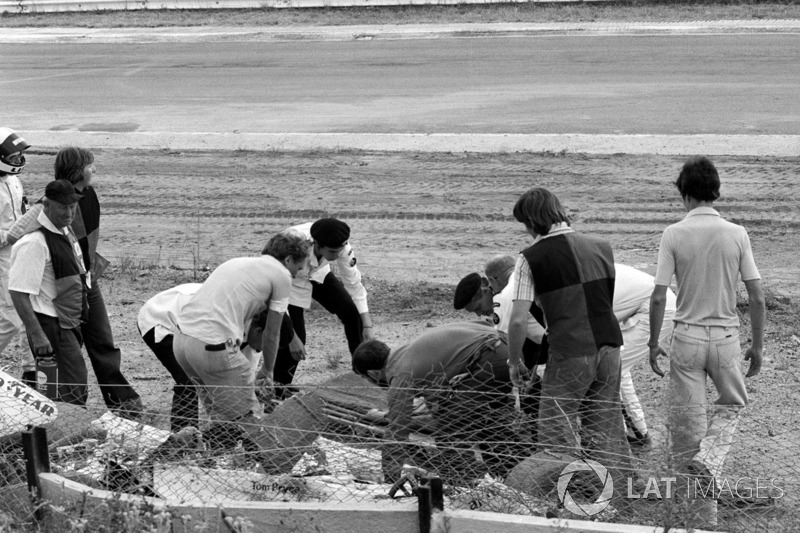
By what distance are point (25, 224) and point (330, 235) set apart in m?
1.84

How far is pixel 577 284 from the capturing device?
525cm

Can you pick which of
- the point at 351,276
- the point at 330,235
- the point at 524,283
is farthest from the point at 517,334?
the point at 351,276

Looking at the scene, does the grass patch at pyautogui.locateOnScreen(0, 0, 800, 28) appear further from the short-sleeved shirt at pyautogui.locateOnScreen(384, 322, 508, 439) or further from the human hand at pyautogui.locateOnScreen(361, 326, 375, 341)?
the short-sleeved shirt at pyautogui.locateOnScreen(384, 322, 508, 439)

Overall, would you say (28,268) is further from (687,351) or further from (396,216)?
(396,216)

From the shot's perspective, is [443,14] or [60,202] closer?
[60,202]

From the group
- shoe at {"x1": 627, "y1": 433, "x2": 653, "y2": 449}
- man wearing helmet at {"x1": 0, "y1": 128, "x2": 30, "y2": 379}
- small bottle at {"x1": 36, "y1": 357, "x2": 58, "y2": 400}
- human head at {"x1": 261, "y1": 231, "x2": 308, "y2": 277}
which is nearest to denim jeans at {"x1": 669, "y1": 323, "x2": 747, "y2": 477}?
shoe at {"x1": 627, "y1": 433, "x2": 653, "y2": 449}

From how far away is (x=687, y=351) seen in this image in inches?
213

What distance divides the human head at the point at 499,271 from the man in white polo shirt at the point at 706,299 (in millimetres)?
1043

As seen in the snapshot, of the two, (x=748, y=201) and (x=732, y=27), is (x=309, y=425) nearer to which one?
(x=748, y=201)

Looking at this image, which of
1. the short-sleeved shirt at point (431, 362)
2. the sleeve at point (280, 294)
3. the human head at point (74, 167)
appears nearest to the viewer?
the short-sleeved shirt at point (431, 362)

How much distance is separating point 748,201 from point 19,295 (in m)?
7.83

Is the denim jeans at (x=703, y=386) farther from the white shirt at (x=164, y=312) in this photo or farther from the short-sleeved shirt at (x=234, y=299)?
the white shirt at (x=164, y=312)

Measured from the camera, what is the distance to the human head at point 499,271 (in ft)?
20.5

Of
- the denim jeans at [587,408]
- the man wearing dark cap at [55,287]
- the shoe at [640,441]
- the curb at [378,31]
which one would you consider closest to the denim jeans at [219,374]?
the man wearing dark cap at [55,287]
